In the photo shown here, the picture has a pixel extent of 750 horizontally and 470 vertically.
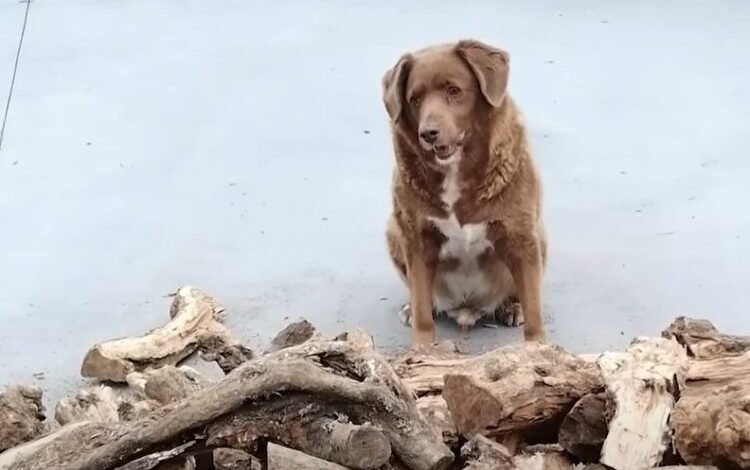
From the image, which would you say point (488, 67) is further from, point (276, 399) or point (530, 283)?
point (276, 399)

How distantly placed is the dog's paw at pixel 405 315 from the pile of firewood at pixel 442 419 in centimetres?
115

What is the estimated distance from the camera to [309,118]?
4.97 metres

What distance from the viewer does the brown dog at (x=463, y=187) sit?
3.15 metres

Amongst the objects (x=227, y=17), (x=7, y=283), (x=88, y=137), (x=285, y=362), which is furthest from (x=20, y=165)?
(x=285, y=362)

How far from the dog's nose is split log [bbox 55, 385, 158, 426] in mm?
982

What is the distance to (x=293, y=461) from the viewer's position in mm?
1983

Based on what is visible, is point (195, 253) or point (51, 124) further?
point (51, 124)

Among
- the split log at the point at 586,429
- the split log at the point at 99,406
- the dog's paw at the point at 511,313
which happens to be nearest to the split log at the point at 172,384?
the split log at the point at 99,406

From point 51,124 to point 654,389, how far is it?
3.47m

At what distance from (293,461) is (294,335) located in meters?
1.14

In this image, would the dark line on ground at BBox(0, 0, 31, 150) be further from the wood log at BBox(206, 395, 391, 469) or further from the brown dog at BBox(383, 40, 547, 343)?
the wood log at BBox(206, 395, 391, 469)

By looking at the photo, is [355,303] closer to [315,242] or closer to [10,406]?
[315,242]

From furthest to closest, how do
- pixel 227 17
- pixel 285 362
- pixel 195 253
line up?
pixel 227 17
pixel 195 253
pixel 285 362

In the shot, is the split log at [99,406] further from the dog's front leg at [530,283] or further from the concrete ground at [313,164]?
the dog's front leg at [530,283]
